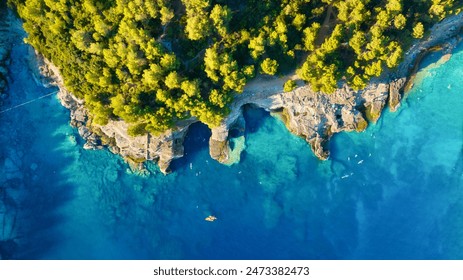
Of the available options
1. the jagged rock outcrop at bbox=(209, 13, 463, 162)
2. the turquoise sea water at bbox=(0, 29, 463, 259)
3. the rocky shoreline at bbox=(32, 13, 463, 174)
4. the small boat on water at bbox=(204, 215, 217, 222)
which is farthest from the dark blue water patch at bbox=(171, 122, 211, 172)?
the small boat on water at bbox=(204, 215, 217, 222)

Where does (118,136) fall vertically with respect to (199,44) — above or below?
below

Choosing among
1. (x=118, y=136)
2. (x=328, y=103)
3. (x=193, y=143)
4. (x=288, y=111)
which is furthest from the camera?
(x=193, y=143)

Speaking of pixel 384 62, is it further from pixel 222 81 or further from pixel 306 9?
pixel 222 81

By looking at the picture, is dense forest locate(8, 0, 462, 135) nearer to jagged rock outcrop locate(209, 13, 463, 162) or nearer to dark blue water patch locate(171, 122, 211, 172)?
jagged rock outcrop locate(209, 13, 463, 162)

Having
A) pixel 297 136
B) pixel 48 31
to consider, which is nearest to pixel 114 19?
pixel 48 31

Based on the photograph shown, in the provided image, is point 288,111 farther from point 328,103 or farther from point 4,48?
point 4,48

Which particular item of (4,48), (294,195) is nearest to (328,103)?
(294,195)
